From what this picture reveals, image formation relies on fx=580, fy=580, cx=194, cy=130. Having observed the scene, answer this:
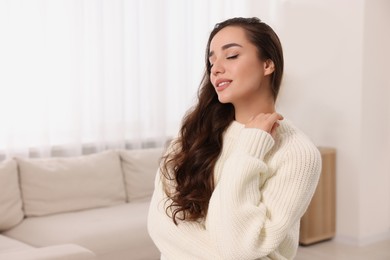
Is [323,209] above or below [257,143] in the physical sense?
below

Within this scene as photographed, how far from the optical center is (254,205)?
132 cm

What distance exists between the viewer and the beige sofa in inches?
127

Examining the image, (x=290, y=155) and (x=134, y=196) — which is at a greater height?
(x=290, y=155)

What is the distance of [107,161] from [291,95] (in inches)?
69.1

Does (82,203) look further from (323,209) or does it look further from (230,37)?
(230,37)

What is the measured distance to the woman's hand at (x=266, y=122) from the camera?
1390 mm

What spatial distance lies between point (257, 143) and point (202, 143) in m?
0.21

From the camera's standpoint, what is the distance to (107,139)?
14.5 ft

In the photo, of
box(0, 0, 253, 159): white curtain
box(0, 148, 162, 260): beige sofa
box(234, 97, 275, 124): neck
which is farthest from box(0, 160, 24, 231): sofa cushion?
box(234, 97, 275, 124): neck

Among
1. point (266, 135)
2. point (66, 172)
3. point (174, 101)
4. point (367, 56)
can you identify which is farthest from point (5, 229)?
point (367, 56)

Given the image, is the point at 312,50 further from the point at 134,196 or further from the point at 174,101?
the point at 134,196


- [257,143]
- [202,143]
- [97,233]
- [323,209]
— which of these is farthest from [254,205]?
[323,209]

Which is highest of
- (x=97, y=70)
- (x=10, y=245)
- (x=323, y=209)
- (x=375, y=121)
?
(x=97, y=70)

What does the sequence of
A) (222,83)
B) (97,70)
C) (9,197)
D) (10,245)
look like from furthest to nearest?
(97,70) → (9,197) → (10,245) → (222,83)
